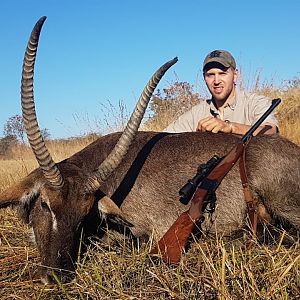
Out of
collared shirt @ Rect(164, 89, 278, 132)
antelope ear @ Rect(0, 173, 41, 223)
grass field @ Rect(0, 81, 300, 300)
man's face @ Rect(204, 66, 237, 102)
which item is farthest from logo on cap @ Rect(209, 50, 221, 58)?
antelope ear @ Rect(0, 173, 41, 223)

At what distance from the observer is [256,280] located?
2934 millimetres

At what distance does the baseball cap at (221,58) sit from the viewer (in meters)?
Result: 5.74

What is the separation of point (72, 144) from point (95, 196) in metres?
9.93

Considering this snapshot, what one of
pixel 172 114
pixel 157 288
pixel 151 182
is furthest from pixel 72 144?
pixel 157 288

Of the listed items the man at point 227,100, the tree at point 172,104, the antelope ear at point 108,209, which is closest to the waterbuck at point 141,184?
the antelope ear at point 108,209

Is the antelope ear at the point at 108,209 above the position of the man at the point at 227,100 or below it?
below

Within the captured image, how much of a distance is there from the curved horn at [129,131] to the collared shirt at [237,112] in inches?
84.9

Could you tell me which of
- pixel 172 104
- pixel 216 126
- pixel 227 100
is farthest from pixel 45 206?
pixel 172 104

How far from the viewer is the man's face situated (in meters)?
5.84

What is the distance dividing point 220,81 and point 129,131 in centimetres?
221

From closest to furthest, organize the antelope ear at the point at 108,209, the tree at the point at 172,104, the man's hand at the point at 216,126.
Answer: the antelope ear at the point at 108,209, the man's hand at the point at 216,126, the tree at the point at 172,104

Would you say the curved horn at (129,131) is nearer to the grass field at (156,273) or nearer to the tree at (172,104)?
the grass field at (156,273)

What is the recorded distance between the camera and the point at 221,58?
5.73m

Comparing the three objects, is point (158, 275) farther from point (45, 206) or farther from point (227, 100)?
point (227, 100)
